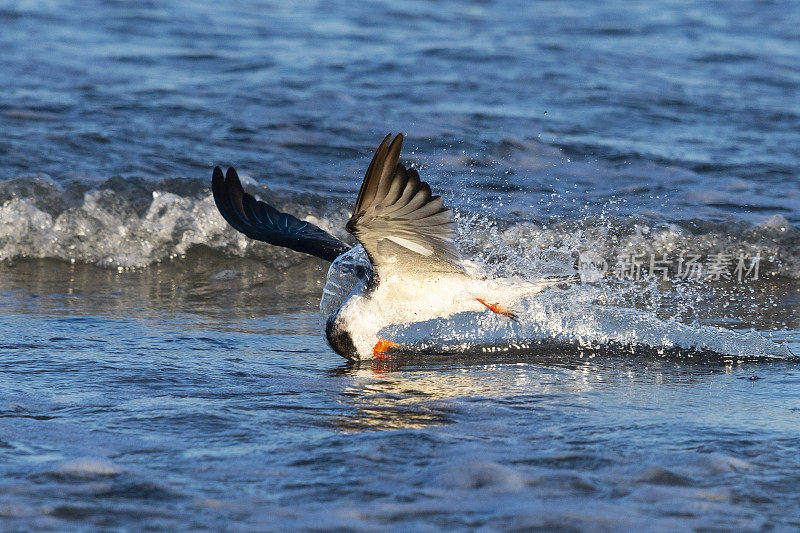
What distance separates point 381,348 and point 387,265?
0.50m

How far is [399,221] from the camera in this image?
4535mm

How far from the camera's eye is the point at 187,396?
4.39 meters

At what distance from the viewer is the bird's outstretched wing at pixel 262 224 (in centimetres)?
556

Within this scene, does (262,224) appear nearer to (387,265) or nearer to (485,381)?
(387,265)

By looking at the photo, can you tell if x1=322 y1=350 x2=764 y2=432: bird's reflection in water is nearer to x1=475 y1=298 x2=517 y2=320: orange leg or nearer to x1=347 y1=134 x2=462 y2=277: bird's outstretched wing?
x1=475 y1=298 x2=517 y2=320: orange leg

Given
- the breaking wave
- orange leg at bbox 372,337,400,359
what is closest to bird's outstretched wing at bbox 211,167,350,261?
orange leg at bbox 372,337,400,359

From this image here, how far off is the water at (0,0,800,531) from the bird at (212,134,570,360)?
227 millimetres

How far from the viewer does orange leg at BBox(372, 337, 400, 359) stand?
5273 millimetres

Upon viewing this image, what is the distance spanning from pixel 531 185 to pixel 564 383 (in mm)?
4261

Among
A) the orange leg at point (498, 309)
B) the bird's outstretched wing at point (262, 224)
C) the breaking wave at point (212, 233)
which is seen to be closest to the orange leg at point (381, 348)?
the orange leg at point (498, 309)

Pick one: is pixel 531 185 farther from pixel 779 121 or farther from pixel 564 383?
pixel 564 383

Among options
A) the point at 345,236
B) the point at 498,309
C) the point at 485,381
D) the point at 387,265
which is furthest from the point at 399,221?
the point at 345,236

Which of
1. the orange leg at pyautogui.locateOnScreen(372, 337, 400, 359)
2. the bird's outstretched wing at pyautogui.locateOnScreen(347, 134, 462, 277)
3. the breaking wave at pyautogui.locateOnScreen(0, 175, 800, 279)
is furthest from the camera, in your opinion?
the breaking wave at pyautogui.locateOnScreen(0, 175, 800, 279)

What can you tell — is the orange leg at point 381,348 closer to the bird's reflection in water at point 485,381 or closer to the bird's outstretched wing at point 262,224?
the bird's reflection in water at point 485,381
